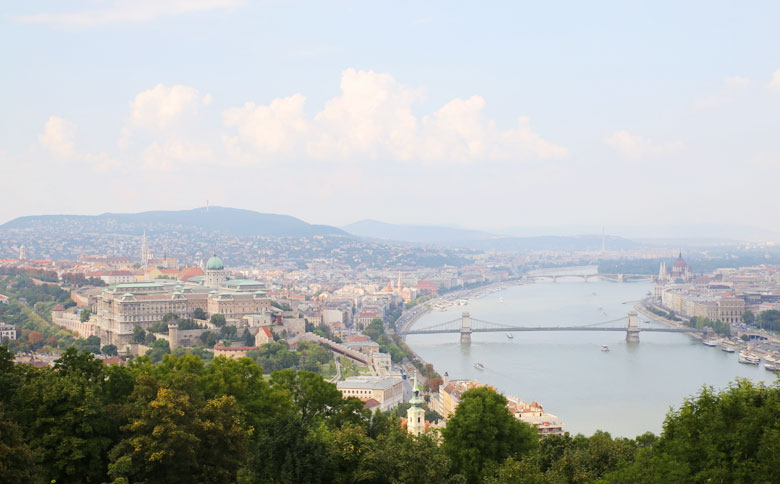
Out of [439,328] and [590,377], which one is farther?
[439,328]

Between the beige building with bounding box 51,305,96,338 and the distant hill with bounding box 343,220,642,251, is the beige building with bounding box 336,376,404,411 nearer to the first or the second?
the beige building with bounding box 51,305,96,338

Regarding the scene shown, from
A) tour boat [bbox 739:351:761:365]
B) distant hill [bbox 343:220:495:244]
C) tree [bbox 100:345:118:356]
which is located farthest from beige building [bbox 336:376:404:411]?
distant hill [bbox 343:220:495:244]

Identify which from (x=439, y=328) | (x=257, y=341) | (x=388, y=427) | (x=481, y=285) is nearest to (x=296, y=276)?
(x=481, y=285)

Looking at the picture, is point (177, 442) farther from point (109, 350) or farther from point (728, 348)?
point (728, 348)

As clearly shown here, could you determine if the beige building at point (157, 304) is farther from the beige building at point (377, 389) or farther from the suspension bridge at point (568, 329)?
the suspension bridge at point (568, 329)

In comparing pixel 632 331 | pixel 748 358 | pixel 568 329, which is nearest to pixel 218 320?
pixel 568 329

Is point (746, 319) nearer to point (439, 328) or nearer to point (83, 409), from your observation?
point (439, 328)
